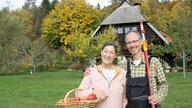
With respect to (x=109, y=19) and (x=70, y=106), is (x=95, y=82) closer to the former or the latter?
(x=70, y=106)

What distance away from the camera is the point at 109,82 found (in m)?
3.36

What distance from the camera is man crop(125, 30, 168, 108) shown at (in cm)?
321

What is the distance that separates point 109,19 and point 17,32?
31.3ft

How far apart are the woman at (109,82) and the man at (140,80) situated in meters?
0.09

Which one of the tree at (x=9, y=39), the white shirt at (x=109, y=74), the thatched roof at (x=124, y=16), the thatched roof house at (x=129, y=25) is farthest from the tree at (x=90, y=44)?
the white shirt at (x=109, y=74)

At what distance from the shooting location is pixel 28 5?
228 feet

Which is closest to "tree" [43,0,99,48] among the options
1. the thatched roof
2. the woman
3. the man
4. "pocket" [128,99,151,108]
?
the thatched roof

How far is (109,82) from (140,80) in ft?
1.10

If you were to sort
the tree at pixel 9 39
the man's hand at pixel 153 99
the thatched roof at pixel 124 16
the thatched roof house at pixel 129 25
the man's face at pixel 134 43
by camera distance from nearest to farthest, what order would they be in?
the man's hand at pixel 153 99
the man's face at pixel 134 43
the tree at pixel 9 39
the thatched roof house at pixel 129 25
the thatched roof at pixel 124 16

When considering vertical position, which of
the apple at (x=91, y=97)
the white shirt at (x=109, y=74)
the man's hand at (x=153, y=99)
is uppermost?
the white shirt at (x=109, y=74)

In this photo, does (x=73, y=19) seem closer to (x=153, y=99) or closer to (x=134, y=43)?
(x=134, y=43)

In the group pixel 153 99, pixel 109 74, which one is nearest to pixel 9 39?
pixel 109 74

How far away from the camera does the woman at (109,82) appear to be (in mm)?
3332

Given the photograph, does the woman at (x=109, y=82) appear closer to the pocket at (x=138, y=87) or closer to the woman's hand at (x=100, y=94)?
Answer: the woman's hand at (x=100, y=94)
